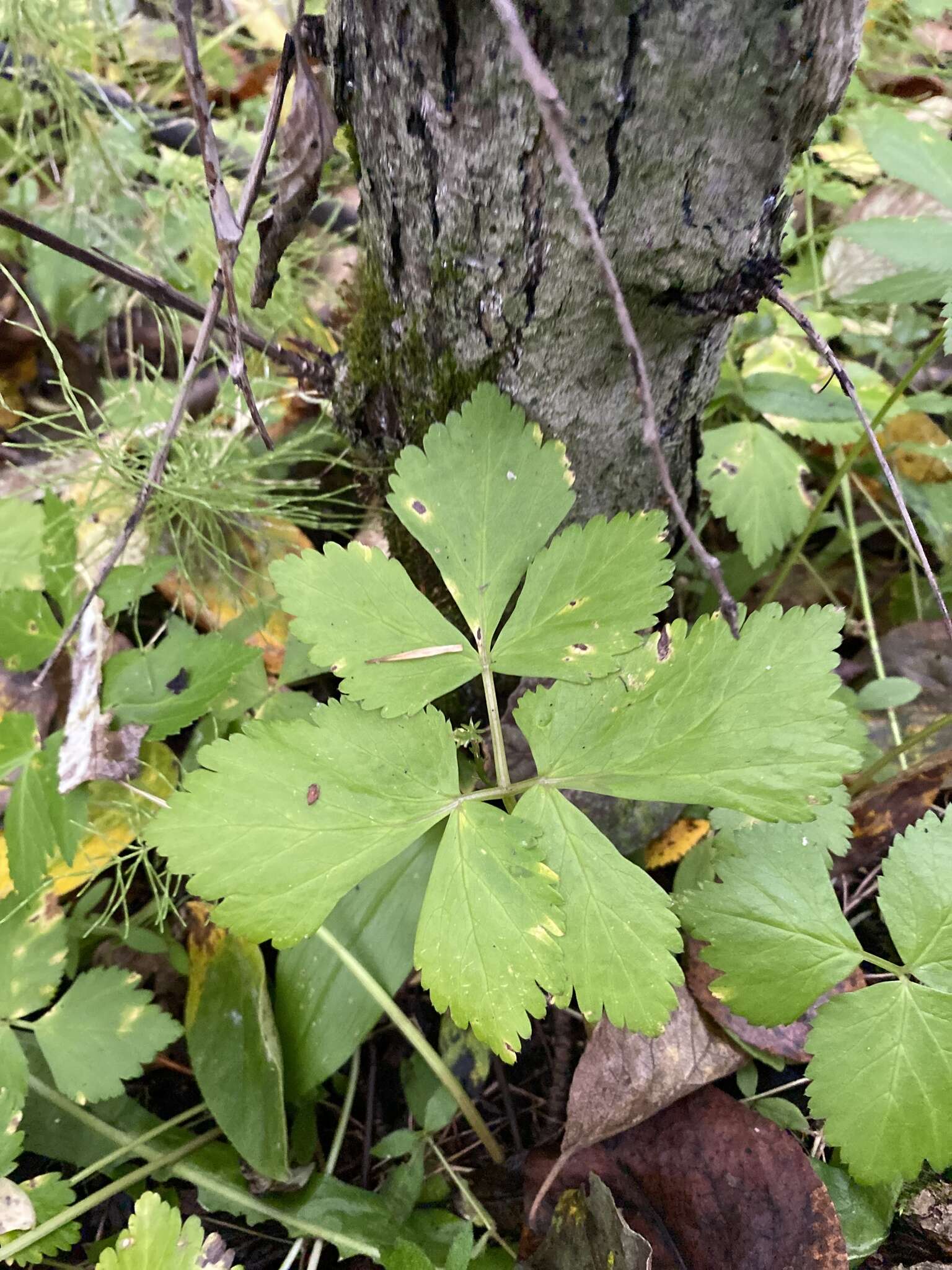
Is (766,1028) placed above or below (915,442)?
below

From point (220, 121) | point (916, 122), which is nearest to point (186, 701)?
point (916, 122)

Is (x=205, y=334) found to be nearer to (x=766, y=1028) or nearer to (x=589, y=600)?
(x=589, y=600)

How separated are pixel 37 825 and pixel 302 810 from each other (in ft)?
1.68

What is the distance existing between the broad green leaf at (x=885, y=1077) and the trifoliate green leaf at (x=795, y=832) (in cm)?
17

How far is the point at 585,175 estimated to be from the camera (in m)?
0.68

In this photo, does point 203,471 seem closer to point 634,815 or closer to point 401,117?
point 401,117

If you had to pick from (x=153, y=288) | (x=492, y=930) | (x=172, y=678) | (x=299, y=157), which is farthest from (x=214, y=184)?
(x=492, y=930)

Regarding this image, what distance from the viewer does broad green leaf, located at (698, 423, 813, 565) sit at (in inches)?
50.6

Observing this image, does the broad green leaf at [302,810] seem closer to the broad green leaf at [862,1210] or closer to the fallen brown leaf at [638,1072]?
the fallen brown leaf at [638,1072]

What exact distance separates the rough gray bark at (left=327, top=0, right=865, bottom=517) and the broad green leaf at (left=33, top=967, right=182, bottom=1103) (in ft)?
3.30

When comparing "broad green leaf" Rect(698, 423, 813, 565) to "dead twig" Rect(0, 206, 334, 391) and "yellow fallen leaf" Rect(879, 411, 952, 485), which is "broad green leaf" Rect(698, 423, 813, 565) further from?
"dead twig" Rect(0, 206, 334, 391)

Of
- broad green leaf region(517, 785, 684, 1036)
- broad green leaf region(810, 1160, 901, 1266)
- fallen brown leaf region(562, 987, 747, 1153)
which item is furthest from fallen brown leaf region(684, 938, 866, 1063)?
broad green leaf region(517, 785, 684, 1036)

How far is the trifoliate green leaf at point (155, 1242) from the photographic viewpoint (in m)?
0.88

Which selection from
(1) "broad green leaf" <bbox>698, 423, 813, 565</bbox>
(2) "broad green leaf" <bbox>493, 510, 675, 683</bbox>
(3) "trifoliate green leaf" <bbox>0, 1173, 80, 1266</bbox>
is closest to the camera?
(2) "broad green leaf" <bbox>493, 510, 675, 683</bbox>
